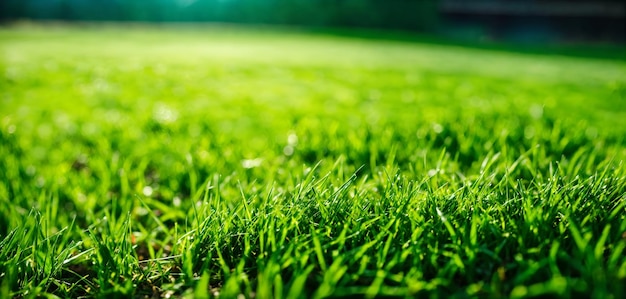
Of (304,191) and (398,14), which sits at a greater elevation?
(398,14)

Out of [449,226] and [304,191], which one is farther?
[304,191]

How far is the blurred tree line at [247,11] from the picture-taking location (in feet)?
79.1

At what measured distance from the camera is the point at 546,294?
103cm

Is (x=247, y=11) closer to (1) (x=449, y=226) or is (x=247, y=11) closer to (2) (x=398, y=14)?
(2) (x=398, y=14)

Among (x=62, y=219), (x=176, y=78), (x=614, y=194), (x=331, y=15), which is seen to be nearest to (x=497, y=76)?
(x=176, y=78)

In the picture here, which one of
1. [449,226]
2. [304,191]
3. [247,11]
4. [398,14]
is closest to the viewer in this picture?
[449,226]


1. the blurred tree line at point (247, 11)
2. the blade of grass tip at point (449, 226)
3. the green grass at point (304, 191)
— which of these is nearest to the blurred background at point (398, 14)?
the blurred tree line at point (247, 11)

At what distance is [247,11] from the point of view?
25.2 meters

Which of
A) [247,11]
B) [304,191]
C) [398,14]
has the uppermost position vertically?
[398,14]

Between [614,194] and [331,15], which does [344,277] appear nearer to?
[614,194]

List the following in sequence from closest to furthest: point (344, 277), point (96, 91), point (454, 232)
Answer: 1. point (344, 277)
2. point (454, 232)
3. point (96, 91)

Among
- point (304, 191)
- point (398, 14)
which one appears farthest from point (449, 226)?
point (398, 14)

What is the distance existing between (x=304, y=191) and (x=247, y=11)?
2527 centimetres

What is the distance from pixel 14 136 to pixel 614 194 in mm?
3513
